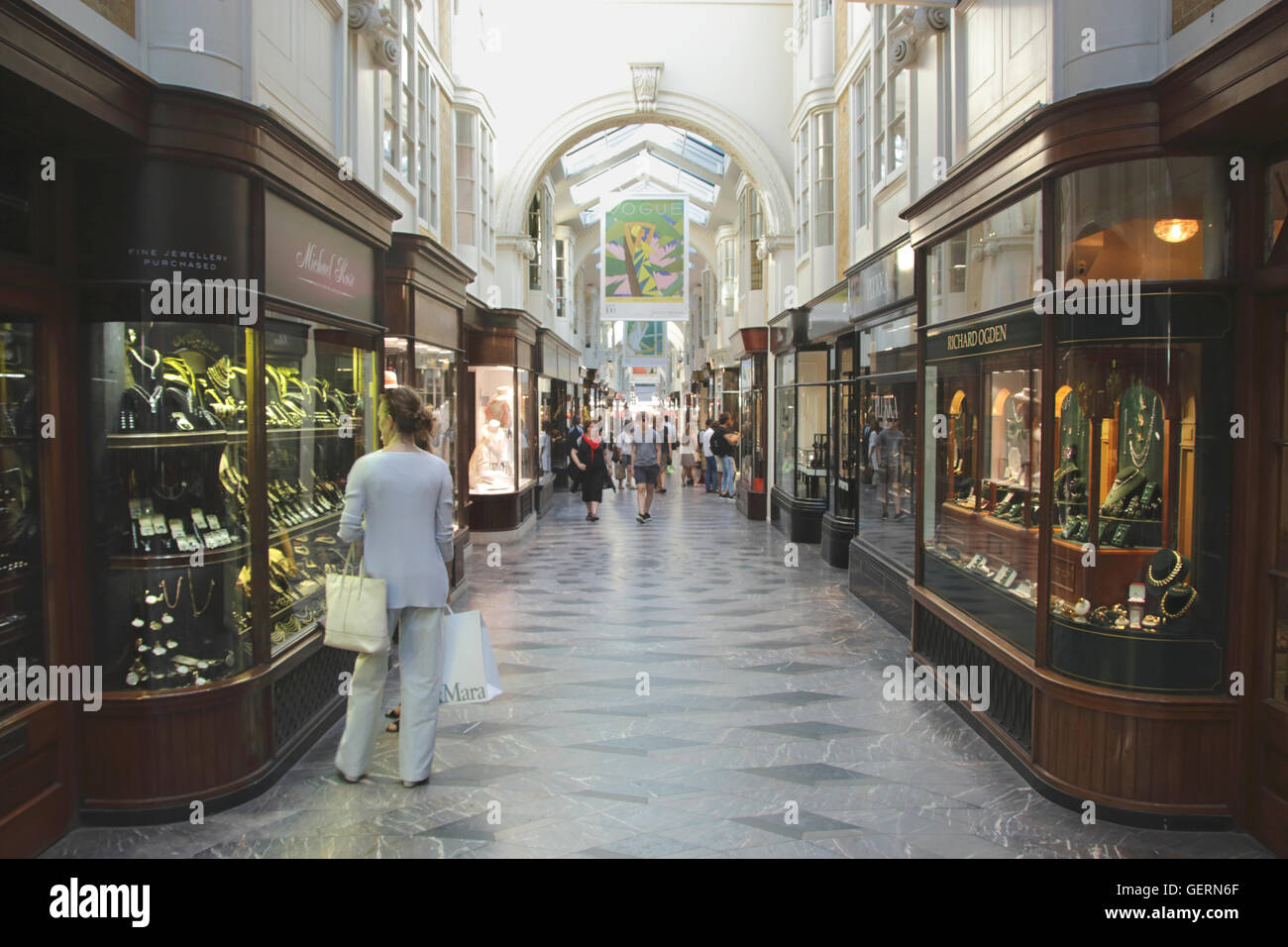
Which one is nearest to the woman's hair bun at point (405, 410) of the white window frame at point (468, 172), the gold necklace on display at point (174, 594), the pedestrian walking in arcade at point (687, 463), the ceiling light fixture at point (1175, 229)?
the gold necklace on display at point (174, 594)

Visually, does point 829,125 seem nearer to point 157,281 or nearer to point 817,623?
point 817,623

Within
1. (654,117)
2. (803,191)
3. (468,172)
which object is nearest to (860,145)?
(803,191)

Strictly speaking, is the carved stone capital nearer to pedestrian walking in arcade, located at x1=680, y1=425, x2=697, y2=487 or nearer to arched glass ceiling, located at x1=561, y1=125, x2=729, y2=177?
arched glass ceiling, located at x1=561, y1=125, x2=729, y2=177

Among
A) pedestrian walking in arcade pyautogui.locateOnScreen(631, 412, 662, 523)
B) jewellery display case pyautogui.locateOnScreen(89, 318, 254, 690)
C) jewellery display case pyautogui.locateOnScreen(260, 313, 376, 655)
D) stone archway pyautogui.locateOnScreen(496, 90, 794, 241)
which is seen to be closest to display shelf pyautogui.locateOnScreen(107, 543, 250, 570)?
jewellery display case pyautogui.locateOnScreen(89, 318, 254, 690)

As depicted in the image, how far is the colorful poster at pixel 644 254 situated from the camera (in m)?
14.6

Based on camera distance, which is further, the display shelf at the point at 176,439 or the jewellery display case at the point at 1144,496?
the display shelf at the point at 176,439

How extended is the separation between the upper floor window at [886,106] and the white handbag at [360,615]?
221 inches

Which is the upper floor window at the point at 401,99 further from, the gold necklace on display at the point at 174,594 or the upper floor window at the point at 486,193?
the gold necklace on display at the point at 174,594

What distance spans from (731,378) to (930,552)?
57.7 feet

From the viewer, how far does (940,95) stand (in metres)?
6.30

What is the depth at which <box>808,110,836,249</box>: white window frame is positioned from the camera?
12070 millimetres

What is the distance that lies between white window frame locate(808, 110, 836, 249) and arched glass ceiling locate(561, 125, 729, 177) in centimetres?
835

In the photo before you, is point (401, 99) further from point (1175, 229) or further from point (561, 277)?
point (561, 277)
